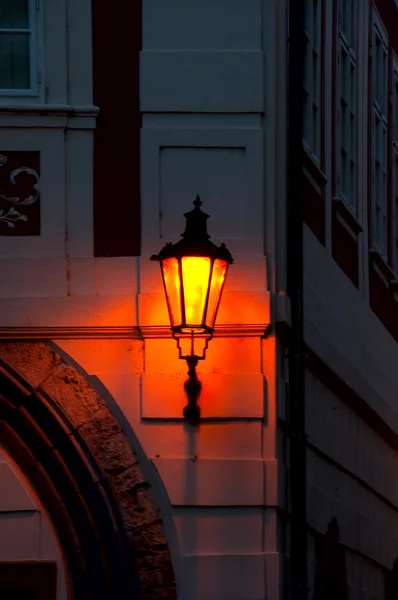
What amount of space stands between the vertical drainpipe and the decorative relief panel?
4.83 feet

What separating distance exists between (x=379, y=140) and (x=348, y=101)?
1.90 m

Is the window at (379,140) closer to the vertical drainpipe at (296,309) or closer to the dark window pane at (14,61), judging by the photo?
the vertical drainpipe at (296,309)

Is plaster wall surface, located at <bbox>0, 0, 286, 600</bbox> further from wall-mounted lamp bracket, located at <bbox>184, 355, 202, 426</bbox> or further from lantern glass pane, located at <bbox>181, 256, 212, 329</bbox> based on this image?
lantern glass pane, located at <bbox>181, 256, 212, 329</bbox>

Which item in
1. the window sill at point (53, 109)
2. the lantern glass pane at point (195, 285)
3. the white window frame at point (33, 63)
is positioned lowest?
the lantern glass pane at point (195, 285)

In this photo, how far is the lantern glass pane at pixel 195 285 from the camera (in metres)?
9.66

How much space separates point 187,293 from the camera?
9.68 m

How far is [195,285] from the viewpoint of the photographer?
9688mm

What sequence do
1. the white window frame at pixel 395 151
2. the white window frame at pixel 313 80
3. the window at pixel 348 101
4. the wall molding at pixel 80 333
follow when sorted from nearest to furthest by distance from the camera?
1. the wall molding at pixel 80 333
2. the white window frame at pixel 313 80
3. the window at pixel 348 101
4. the white window frame at pixel 395 151

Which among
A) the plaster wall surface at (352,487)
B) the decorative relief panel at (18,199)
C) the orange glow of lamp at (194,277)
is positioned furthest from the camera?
the plaster wall surface at (352,487)

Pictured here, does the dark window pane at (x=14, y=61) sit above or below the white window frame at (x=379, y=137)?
below

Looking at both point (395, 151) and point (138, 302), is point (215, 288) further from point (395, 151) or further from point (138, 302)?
point (395, 151)

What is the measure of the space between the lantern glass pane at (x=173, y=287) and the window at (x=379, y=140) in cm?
555

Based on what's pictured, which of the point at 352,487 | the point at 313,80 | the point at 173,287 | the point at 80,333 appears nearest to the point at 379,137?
the point at 313,80

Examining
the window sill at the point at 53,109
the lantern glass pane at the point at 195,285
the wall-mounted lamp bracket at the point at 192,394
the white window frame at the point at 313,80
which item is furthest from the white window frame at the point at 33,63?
the white window frame at the point at 313,80
